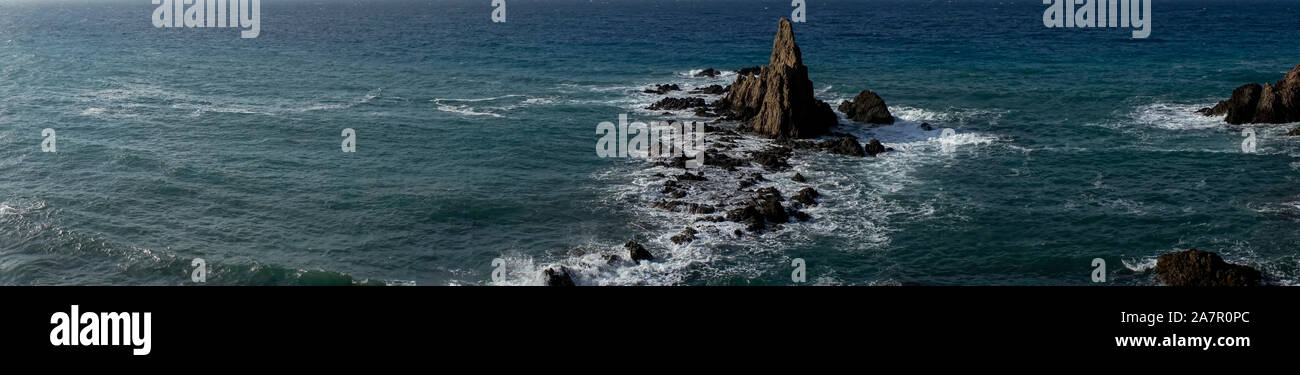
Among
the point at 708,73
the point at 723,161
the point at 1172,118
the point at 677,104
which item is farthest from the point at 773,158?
the point at 708,73

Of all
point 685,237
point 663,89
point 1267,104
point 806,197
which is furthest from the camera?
point 663,89

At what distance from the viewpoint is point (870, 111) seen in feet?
276

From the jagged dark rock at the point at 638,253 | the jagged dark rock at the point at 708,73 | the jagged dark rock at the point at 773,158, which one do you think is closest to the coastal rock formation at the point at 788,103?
the jagged dark rock at the point at 773,158

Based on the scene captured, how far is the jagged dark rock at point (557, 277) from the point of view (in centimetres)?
4775

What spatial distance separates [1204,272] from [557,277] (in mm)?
30708

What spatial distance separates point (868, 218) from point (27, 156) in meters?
61.4

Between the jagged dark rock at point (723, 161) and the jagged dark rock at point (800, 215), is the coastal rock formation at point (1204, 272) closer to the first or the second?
the jagged dark rock at point (800, 215)

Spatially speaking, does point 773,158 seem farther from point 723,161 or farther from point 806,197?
point 806,197

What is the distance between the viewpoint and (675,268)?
5031 cm

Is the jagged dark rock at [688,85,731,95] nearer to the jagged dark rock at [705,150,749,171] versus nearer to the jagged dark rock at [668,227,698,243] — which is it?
the jagged dark rock at [705,150,749,171]

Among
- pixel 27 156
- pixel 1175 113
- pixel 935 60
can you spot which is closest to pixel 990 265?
pixel 1175 113

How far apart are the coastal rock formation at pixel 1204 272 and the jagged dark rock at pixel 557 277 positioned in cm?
2872

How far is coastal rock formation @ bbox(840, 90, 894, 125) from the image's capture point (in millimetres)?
83875
